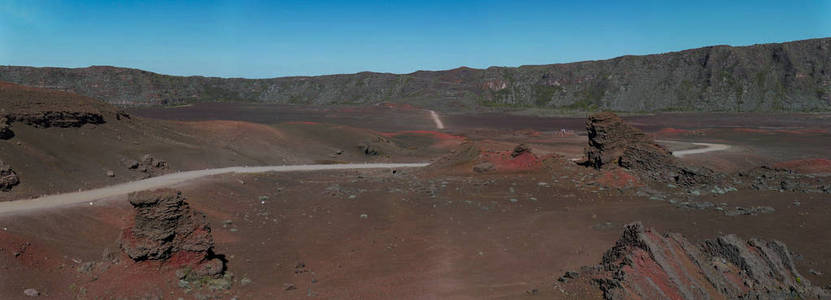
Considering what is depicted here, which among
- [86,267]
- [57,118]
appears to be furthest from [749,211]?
[57,118]

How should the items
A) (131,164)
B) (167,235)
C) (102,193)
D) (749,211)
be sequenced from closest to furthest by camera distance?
(167,235), (749,211), (102,193), (131,164)

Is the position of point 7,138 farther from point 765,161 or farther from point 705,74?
point 705,74

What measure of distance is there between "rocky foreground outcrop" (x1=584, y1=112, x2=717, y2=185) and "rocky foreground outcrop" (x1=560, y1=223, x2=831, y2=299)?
14655 millimetres

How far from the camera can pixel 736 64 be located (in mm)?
142750

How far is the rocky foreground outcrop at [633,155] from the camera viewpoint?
83.6ft

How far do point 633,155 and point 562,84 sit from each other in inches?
5830

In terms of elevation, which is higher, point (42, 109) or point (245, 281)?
point (42, 109)

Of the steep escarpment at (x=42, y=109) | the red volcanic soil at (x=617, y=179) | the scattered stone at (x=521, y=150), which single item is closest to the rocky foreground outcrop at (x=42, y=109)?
the steep escarpment at (x=42, y=109)

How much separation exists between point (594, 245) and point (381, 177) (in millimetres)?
17052

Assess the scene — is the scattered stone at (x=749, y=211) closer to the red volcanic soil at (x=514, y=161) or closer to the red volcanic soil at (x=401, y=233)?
the red volcanic soil at (x=401, y=233)

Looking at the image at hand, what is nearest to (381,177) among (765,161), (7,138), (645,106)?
(7,138)

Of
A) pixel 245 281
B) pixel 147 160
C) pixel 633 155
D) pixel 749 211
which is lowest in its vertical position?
pixel 245 281

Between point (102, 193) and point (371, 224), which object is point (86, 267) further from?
point (102, 193)

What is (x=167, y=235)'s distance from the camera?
39.9ft
